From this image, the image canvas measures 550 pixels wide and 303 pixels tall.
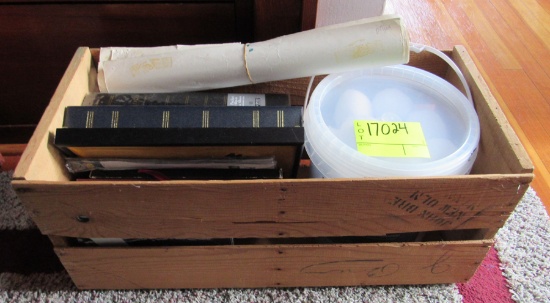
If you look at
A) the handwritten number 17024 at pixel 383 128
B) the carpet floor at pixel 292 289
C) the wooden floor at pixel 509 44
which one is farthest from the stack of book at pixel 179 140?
the wooden floor at pixel 509 44

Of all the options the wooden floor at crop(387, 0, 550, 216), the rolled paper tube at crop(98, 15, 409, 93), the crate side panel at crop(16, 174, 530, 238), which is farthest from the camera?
the wooden floor at crop(387, 0, 550, 216)

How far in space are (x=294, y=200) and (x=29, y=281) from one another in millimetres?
480

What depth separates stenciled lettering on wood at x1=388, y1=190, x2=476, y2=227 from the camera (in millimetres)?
549

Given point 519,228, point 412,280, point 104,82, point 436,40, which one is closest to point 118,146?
point 104,82

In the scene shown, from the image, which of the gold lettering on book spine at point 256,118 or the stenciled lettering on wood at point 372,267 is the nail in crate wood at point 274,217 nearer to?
the stenciled lettering on wood at point 372,267

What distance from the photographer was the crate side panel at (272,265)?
0.62m

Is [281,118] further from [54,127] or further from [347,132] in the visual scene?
[54,127]

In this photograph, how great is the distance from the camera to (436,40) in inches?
50.1

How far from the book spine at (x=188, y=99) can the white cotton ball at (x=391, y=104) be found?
5.6 inches

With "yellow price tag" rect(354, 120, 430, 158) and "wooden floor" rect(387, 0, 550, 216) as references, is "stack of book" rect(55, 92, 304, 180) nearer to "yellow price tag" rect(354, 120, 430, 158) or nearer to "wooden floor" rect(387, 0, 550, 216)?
"yellow price tag" rect(354, 120, 430, 158)

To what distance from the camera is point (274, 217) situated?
22.4 inches

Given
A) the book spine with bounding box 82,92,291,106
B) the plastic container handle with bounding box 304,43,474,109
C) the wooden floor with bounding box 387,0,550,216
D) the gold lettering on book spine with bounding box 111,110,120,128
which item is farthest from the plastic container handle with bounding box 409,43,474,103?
the gold lettering on book spine with bounding box 111,110,120,128

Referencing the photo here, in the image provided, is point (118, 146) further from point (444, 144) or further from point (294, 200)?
point (444, 144)

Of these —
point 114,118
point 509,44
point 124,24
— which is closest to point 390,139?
point 114,118
